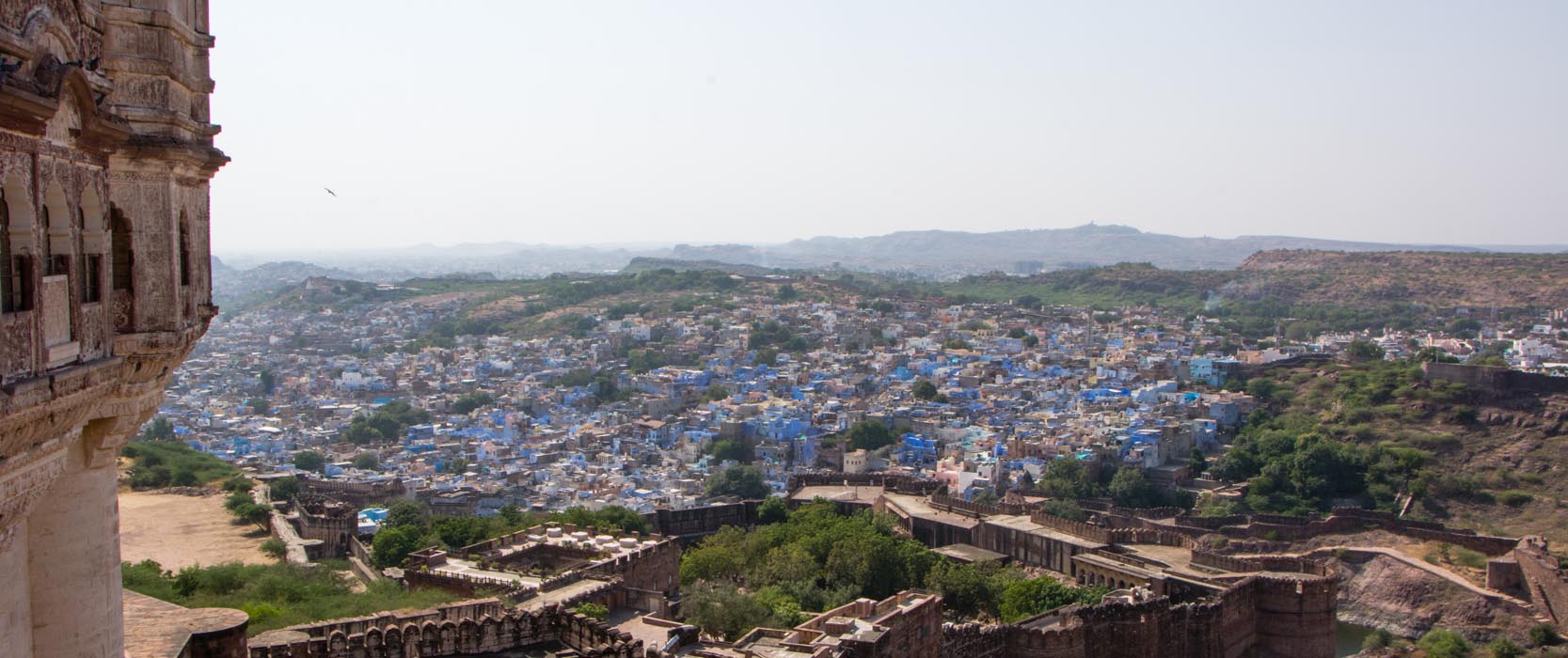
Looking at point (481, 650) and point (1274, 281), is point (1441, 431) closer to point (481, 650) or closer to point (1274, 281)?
point (481, 650)

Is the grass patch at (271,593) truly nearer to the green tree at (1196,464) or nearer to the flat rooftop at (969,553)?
the flat rooftop at (969,553)

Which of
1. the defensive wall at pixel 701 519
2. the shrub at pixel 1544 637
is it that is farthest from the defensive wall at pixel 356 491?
the shrub at pixel 1544 637

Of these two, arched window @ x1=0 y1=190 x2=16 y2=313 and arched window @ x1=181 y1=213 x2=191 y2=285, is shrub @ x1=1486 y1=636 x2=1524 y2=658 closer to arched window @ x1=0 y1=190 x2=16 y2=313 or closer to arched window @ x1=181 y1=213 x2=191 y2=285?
arched window @ x1=181 y1=213 x2=191 y2=285

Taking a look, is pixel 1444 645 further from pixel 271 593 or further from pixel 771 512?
pixel 271 593

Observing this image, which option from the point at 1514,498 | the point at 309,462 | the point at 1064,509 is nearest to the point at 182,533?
the point at 309,462

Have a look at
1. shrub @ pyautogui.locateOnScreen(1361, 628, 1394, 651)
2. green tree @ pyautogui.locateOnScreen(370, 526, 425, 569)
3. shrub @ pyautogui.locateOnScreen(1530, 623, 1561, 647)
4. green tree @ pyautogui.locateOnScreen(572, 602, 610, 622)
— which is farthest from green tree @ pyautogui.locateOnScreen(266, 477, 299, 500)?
shrub @ pyautogui.locateOnScreen(1530, 623, 1561, 647)

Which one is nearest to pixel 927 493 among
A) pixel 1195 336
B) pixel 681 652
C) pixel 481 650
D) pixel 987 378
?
pixel 681 652
